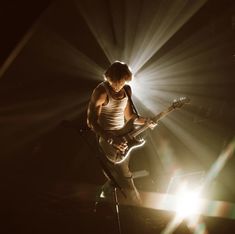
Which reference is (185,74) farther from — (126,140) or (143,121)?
(126,140)

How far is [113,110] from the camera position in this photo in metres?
3.72

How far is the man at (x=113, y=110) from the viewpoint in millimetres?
3557

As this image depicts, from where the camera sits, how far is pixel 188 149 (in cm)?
646

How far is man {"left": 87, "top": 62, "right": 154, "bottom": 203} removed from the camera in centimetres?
356

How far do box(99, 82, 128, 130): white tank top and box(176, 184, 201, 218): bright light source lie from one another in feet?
4.31

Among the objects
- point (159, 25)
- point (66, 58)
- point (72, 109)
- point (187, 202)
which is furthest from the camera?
point (72, 109)

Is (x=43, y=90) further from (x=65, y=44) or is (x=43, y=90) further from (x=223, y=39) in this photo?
(x=223, y=39)

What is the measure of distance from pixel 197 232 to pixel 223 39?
4154mm

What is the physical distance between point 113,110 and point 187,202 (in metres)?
1.66

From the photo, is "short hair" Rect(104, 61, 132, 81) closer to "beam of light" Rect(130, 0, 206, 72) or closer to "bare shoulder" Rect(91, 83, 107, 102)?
"bare shoulder" Rect(91, 83, 107, 102)

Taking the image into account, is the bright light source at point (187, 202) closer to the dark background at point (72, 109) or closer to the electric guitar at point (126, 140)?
the dark background at point (72, 109)

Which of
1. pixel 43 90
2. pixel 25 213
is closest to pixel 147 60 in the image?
pixel 43 90

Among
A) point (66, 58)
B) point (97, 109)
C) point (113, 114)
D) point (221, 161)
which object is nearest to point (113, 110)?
point (113, 114)

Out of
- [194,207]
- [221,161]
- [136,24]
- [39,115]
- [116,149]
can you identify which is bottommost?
[194,207]
